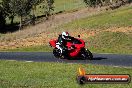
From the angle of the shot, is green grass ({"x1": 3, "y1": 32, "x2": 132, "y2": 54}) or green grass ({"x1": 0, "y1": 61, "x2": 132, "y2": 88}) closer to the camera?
green grass ({"x1": 0, "y1": 61, "x2": 132, "y2": 88})

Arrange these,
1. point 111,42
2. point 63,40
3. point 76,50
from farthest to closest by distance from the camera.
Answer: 1. point 111,42
2. point 63,40
3. point 76,50

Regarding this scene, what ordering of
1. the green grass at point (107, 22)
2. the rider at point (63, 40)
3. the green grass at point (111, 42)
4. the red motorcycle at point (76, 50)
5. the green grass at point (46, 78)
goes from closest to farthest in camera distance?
the green grass at point (46, 78) → the red motorcycle at point (76, 50) → the rider at point (63, 40) → the green grass at point (111, 42) → the green grass at point (107, 22)

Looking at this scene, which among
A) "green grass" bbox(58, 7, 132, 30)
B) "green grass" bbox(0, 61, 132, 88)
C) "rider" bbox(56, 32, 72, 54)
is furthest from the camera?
"green grass" bbox(58, 7, 132, 30)

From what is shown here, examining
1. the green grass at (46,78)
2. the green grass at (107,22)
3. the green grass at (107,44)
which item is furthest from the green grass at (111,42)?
the green grass at (46,78)

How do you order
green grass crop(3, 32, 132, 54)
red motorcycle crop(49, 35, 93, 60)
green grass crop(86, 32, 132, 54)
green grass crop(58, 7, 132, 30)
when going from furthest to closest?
green grass crop(58, 7, 132, 30) < green grass crop(3, 32, 132, 54) < green grass crop(86, 32, 132, 54) < red motorcycle crop(49, 35, 93, 60)

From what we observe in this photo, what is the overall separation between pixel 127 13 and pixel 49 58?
2595 centimetres

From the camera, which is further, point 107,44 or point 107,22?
point 107,22

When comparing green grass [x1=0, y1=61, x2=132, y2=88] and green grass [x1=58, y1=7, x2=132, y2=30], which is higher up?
green grass [x1=58, y1=7, x2=132, y2=30]

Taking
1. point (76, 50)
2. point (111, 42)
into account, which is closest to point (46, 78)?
point (76, 50)

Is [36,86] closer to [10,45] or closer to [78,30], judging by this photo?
[10,45]

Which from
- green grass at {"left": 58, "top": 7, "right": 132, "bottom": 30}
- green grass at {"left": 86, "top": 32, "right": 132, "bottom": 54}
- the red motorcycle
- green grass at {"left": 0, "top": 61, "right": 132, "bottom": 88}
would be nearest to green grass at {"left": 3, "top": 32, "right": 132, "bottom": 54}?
green grass at {"left": 86, "top": 32, "right": 132, "bottom": 54}

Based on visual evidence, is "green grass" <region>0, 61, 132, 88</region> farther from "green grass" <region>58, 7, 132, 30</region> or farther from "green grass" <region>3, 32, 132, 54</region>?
"green grass" <region>58, 7, 132, 30</region>

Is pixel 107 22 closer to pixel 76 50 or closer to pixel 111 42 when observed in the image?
pixel 111 42

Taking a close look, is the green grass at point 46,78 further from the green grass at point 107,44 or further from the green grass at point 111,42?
the green grass at point 107,44
